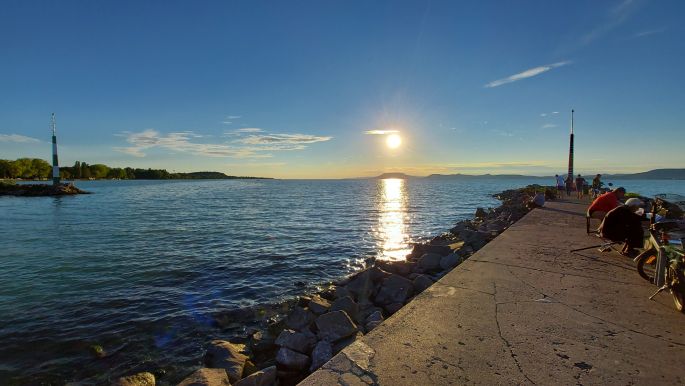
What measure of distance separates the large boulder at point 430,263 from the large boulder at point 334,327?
16.3ft

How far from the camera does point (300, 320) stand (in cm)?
680

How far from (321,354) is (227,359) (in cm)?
159

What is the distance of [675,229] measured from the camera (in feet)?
18.7

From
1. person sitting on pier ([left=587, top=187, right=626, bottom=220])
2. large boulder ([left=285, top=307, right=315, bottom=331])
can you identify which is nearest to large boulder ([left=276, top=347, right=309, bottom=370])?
large boulder ([left=285, top=307, right=315, bottom=331])

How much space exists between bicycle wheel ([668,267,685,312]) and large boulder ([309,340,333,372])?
4760mm

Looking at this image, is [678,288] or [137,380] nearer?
Result: [678,288]

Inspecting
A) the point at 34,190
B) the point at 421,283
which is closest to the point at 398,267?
the point at 421,283

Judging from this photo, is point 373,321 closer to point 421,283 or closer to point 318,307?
point 318,307

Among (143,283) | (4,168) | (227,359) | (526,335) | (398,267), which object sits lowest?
(143,283)

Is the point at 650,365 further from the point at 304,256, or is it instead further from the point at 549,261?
the point at 304,256

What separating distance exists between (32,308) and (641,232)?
1492 centimetres

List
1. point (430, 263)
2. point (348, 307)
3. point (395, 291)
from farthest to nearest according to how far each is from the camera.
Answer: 1. point (430, 263)
2. point (395, 291)
3. point (348, 307)

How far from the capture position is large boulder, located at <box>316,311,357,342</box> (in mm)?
5668

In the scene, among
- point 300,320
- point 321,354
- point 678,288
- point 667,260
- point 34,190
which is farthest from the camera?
point 34,190
